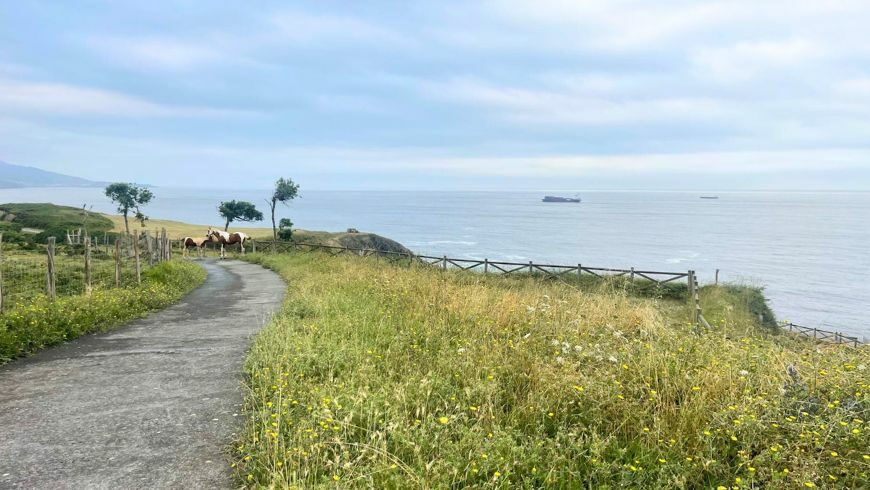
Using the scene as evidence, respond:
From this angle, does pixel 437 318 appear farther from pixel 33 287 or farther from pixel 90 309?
pixel 33 287

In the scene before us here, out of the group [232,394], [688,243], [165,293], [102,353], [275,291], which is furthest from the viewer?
[688,243]

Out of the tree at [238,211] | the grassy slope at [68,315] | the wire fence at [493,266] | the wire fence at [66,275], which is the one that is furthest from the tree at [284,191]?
the grassy slope at [68,315]

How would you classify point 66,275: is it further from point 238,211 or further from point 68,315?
point 238,211

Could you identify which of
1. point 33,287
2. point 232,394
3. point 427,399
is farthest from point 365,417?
point 33,287

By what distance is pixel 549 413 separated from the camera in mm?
4566

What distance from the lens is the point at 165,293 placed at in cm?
1402

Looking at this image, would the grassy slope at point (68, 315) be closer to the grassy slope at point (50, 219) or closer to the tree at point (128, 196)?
the grassy slope at point (50, 219)

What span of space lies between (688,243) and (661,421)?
326ft

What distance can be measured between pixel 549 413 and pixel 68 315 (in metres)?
9.00

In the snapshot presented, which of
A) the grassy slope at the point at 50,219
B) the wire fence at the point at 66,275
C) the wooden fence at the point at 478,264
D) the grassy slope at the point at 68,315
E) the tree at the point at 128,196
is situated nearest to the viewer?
the grassy slope at the point at 68,315

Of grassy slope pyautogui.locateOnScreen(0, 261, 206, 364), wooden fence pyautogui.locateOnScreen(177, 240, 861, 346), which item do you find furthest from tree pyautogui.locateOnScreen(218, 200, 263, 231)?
grassy slope pyautogui.locateOnScreen(0, 261, 206, 364)

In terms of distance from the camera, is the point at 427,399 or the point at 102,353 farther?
the point at 102,353

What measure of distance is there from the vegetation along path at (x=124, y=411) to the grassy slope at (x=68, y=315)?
30 centimetres

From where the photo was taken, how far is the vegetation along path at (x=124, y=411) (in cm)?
410
